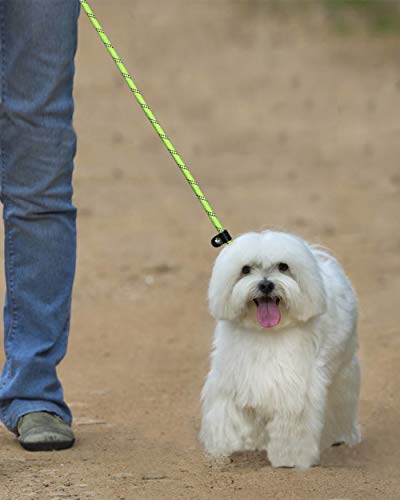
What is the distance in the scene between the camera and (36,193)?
5383 mm

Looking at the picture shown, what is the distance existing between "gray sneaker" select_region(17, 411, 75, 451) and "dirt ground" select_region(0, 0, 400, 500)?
0.19ft

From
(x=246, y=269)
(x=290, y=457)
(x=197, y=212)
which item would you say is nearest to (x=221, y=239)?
(x=246, y=269)

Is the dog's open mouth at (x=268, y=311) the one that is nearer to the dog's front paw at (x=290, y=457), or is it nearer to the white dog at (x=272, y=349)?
the white dog at (x=272, y=349)

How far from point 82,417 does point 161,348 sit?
168cm

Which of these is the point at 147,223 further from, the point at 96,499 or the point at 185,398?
the point at 96,499

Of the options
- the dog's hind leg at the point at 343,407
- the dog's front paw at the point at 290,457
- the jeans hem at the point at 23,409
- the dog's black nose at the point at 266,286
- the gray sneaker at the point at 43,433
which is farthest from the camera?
the dog's hind leg at the point at 343,407

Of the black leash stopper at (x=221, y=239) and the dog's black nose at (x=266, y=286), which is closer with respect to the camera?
the dog's black nose at (x=266, y=286)

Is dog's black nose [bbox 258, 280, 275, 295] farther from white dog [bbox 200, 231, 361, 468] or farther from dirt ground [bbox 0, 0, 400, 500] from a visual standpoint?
dirt ground [bbox 0, 0, 400, 500]

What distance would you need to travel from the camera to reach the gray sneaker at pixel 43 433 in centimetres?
538

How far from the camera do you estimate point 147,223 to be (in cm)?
1138

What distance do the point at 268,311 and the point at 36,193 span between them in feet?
3.56

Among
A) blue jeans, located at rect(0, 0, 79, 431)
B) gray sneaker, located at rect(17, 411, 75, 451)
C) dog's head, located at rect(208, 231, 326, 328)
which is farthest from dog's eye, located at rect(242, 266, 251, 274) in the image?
gray sneaker, located at rect(17, 411, 75, 451)

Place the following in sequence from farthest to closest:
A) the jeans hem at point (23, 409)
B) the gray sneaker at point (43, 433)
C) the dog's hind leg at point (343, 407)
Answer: the dog's hind leg at point (343, 407) < the jeans hem at point (23, 409) < the gray sneaker at point (43, 433)

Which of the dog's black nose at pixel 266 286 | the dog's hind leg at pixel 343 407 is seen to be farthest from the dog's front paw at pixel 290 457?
the dog's black nose at pixel 266 286
